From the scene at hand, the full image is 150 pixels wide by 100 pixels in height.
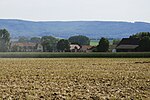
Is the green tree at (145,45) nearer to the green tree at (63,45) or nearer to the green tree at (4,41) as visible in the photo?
the green tree at (63,45)

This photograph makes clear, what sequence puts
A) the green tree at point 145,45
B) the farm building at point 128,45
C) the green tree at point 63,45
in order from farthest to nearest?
1. the green tree at point 63,45
2. the farm building at point 128,45
3. the green tree at point 145,45

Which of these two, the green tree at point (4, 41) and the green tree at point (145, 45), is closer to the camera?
the green tree at point (145, 45)

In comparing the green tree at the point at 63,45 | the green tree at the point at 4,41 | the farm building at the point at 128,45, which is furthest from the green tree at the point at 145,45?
the green tree at the point at 4,41

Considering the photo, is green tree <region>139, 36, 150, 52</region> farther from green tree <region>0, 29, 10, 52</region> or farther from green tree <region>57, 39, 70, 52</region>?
green tree <region>0, 29, 10, 52</region>

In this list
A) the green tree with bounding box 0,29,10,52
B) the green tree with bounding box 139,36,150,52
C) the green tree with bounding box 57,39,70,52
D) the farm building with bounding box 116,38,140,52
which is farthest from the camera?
the green tree with bounding box 57,39,70,52

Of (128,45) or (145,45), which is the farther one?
(128,45)

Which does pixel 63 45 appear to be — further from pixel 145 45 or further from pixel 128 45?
pixel 145 45

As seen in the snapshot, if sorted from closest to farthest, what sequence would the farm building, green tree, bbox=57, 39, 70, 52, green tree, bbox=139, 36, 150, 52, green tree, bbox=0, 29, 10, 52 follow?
green tree, bbox=139, 36, 150, 52, the farm building, green tree, bbox=0, 29, 10, 52, green tree, bbox=57, 39, 70, 52

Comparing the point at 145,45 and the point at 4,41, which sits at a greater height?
the point at 4,41

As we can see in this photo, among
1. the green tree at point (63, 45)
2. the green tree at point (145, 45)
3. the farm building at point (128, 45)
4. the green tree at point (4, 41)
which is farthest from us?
the green tree at point (63, 45)

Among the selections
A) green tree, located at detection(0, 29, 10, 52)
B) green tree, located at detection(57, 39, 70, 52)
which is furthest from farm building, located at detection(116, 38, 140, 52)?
green tree, located at detection(0, 29, 10, 52)

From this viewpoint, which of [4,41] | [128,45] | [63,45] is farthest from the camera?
[4,41]

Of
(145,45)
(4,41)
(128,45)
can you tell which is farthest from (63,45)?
(145,45)

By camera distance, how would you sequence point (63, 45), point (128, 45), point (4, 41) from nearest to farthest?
point (128, 45)
point (63, 45)
point (4, 41)
